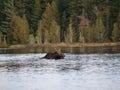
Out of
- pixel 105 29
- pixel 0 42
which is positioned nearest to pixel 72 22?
pixel 105 29

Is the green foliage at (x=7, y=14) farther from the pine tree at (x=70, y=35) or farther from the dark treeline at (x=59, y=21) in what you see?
the pine tree at (x=70, y=35)

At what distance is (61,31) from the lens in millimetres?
133500

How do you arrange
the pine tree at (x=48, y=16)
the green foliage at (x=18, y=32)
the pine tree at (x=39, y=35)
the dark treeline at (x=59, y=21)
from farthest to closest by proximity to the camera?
the pine tree at (x=48, y=16), the pine tree at (x=39, y=35), the green foliage at (x=18, y=32), the dark treeline at (x=59, y=21)

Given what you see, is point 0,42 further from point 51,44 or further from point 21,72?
point 21,72

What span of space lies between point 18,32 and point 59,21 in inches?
600

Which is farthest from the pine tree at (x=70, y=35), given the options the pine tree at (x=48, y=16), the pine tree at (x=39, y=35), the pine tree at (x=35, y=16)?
the pine tree at (x=35, y=16)

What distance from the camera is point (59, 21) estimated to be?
445 feet

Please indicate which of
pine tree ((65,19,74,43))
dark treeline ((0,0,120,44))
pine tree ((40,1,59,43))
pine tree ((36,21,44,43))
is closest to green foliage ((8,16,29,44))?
dark treeline ((0,0,120,44))

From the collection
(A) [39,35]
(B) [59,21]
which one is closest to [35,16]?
(B) [59,21]

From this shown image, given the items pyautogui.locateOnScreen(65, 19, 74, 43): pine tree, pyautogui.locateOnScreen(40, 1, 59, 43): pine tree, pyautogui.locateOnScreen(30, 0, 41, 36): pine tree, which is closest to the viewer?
pyautogui.locateOnScreen(65, 19, 74, 43): pine tree

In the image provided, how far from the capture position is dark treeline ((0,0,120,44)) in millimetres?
124250

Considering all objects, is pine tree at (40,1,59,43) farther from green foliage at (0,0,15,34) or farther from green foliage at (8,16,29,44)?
green foliage at (0,0,15,34)

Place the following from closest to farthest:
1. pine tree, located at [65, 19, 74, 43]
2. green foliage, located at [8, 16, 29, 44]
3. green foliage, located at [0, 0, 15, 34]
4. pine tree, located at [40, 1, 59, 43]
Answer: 1. pine tree, located at [65, 19, 74, 43]
2. green foliage, located at [8, 16, 29, 44]
3. pine tree, located at [40, 1, 59, 43]
4. green foliage, located at [0, 0, 15, 34]

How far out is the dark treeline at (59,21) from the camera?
124250 millimetres
